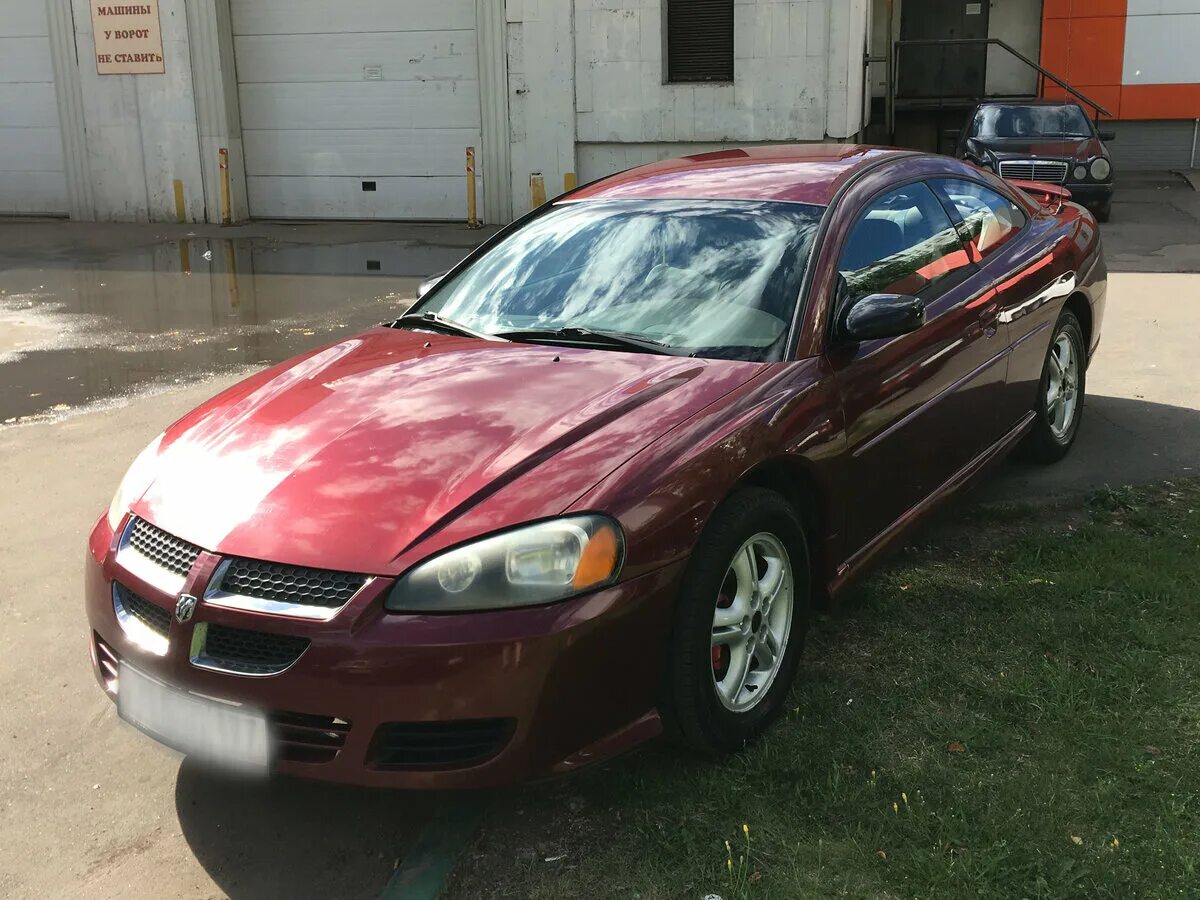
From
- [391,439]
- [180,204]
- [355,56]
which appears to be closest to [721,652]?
[391,439]

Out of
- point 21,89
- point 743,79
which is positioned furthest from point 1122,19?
point 21,89

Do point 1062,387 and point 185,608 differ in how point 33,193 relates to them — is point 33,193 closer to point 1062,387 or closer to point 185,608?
point 1062,387

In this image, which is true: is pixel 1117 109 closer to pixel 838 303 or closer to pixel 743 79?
pixel 743 79

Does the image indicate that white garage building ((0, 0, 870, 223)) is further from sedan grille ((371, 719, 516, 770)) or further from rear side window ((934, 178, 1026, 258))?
sedan grille ((371, 719, 516, 770))

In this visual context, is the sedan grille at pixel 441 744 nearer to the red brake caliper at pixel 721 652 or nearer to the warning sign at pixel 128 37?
the red brake caliper at pixel 721 652

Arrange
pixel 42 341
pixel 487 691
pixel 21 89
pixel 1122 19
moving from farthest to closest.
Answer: pixel 1122 19, pixel 21 89, pixel 42 341, pixel 487 691

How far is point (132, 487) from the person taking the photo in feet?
10.5

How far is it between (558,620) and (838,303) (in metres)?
1.61

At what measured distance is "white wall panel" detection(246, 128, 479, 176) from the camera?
54.7 ft

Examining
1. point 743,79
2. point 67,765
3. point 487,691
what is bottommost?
point 67,765

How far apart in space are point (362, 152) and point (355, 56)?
52.1 inches

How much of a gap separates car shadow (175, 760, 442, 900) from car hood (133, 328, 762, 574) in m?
0.62

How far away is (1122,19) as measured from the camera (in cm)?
2066

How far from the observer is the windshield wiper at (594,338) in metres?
3.52
